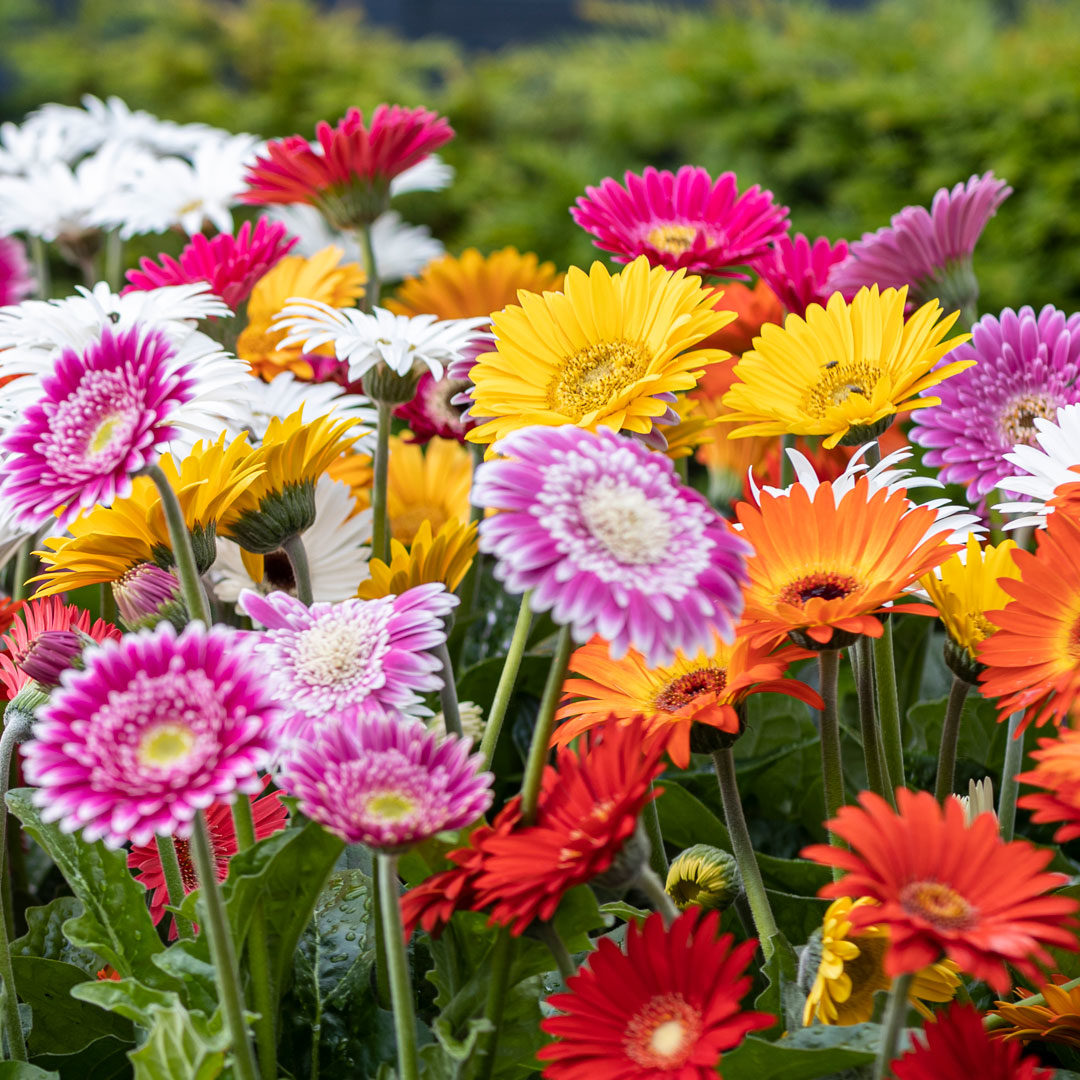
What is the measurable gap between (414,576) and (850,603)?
0.52ft

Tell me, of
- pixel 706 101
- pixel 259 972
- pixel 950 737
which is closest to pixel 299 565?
pixel 259 972

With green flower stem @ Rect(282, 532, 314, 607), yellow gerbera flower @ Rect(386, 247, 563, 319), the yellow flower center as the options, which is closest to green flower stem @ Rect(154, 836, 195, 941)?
green flower stem @ Rect(282, 532, 314, 607)

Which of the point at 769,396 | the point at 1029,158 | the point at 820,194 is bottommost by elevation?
the point at 820,194

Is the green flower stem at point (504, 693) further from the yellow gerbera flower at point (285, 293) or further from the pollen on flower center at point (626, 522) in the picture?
the yellow gerbera flower at point (285, 293)

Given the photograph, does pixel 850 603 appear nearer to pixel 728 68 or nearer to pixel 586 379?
pixel 586 379

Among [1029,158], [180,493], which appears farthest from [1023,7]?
[180,493]

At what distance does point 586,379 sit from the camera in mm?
468

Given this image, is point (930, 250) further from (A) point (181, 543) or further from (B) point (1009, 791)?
(A) point (181, 543)

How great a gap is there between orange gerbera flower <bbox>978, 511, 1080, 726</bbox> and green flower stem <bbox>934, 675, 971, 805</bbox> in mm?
84

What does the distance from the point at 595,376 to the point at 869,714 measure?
16cm

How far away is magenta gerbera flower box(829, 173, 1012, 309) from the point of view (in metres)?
0.60

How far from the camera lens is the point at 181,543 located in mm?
370

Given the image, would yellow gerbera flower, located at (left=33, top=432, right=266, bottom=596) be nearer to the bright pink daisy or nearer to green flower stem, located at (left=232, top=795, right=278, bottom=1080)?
green flower stem, located at (left=232, top=795, right=278, bottom=1080)

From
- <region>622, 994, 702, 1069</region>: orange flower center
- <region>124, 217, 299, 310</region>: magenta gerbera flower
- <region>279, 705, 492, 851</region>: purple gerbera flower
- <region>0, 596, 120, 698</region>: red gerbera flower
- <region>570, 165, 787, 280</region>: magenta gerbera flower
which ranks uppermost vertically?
<region>570, 165, 787, 280</region>: magenta gerbera flower
